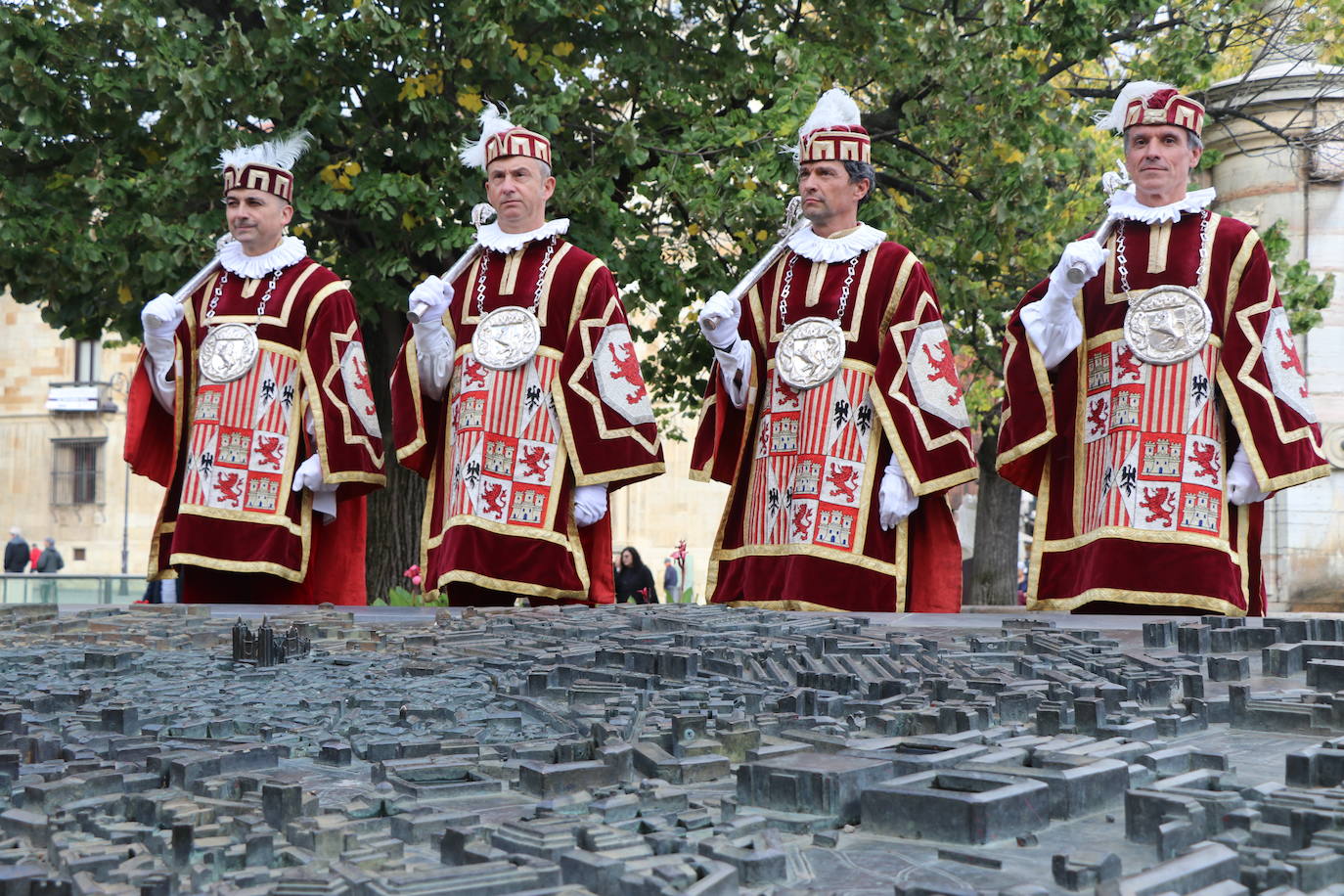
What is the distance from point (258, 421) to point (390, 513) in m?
2.81

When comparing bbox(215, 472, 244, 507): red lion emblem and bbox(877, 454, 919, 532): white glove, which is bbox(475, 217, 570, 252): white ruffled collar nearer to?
bbox(215, 472, 244, 507): red lion emblem

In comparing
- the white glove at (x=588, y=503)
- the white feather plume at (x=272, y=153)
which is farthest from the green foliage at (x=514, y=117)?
the white glove at (x=588, y=503)

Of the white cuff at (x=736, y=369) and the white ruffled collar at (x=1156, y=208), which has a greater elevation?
the white ruffled collar at (x=1156, y=208)

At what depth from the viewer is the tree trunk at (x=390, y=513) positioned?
9781 mm

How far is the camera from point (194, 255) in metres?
8.67

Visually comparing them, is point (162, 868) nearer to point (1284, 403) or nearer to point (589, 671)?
point (589, 671)

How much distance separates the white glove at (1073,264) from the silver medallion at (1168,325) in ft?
0.85

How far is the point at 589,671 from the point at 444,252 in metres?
6.52

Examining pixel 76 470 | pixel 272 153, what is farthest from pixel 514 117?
pixel 76 470

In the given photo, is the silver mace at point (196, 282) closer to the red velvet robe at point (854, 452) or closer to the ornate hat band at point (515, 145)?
the ornate hat band at point (515, 145)

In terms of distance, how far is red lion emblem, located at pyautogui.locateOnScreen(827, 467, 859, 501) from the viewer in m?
6.51

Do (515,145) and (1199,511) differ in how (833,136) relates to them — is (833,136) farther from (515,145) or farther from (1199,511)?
(1199,511)

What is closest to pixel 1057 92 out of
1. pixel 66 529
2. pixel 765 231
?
pixel 765 231

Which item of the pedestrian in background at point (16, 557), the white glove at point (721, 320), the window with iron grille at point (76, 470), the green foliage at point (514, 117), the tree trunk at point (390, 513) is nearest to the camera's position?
the white glove at point (721, 320)
